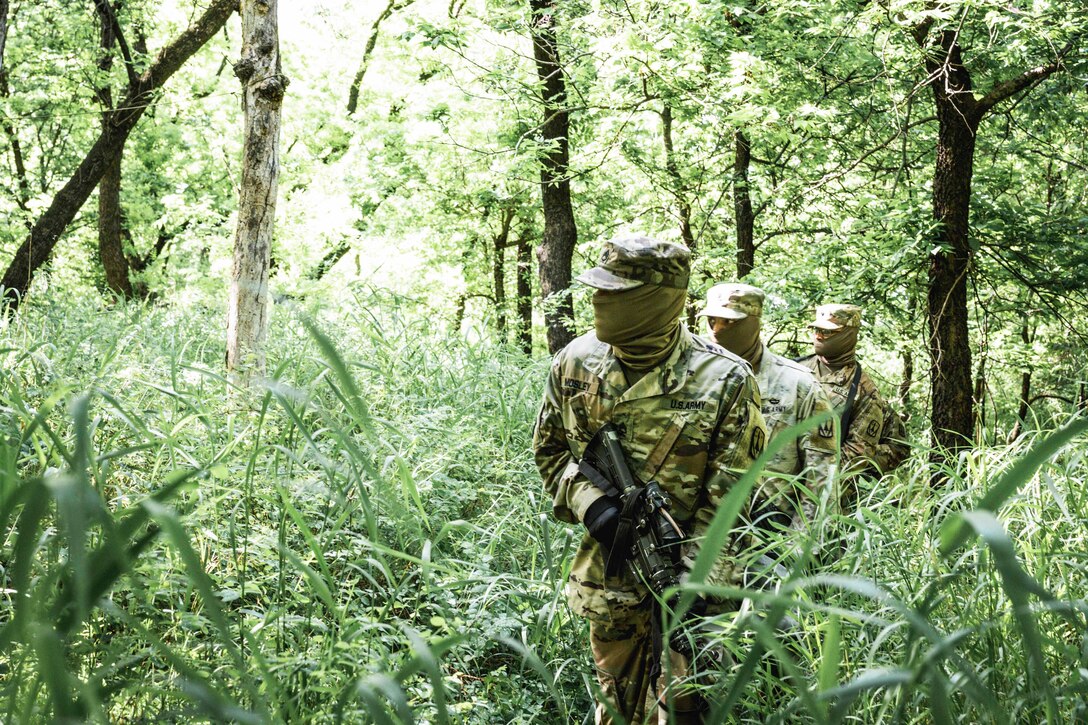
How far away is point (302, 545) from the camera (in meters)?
3.74

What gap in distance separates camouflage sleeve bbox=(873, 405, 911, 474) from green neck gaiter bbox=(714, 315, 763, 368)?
4.23 ft

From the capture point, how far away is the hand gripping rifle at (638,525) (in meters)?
2.80

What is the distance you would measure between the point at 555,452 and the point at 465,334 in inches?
153

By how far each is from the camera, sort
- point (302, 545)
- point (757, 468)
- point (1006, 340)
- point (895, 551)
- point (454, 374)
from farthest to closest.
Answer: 1. point (1006, 340)
2. point (454, 374)
3. point (302, 545)
4. point (895, 551)
5. point (757, 468)

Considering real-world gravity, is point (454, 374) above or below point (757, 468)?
below

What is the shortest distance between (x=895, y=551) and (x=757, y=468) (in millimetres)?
1913

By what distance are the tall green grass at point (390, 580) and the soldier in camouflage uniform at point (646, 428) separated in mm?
247

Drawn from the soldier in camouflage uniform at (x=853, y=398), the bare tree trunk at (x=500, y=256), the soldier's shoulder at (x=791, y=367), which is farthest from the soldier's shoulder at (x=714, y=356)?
the bare tree trunk at (x=500, y=256)

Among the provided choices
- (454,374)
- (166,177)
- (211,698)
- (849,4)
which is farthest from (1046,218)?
(166,177)

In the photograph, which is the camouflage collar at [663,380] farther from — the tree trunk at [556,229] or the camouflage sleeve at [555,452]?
the tree trunk at [556,229]

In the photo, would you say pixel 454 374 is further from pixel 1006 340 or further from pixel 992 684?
pixel 1006 340

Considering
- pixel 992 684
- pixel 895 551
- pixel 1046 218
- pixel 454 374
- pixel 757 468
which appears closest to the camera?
pixel 757 468

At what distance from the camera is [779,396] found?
173 inches

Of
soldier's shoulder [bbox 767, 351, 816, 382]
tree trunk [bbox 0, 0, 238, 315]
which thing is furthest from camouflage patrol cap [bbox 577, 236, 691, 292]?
tree trunk [bbox 0, 0, 238, 315]
